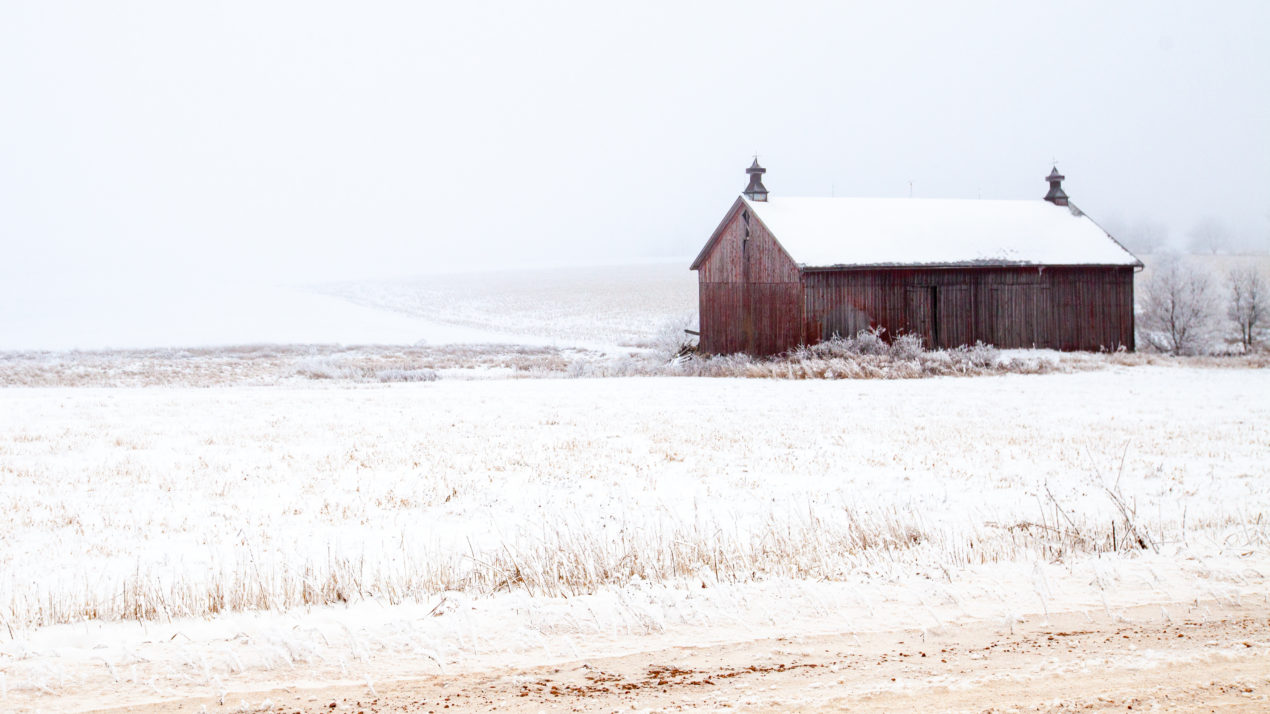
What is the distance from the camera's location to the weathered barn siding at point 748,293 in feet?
102

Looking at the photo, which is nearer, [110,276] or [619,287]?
[619,287]

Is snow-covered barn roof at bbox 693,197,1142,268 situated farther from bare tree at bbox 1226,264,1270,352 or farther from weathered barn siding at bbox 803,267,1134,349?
bare tree at bbox 1226,264,1270,352

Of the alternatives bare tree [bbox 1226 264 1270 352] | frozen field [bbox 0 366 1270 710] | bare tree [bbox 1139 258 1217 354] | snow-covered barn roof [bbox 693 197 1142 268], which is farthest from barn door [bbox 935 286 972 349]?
bare tree [bbox 1226 264 1270 352]

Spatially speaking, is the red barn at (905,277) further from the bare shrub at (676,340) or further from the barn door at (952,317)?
the bare shrub at (676,340)

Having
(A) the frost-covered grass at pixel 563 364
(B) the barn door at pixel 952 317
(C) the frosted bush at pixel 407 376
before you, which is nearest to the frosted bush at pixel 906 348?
(A) the frost-covered grass at pixel 563 364

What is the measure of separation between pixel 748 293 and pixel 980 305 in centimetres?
777

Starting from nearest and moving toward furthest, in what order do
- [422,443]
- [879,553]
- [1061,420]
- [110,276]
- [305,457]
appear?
[879,553], [305,457], [422,443], [1061,420], [110,276]

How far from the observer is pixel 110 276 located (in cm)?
13375

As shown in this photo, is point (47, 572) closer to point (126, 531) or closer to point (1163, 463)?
point (126, 531)

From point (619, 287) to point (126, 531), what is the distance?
304 feet

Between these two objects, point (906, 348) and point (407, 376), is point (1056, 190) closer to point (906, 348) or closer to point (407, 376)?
point (906, 348)

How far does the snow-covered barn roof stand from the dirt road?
2502cm

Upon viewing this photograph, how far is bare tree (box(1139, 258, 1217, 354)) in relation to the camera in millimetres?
42594

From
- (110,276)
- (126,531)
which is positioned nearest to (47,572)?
(126,531)
